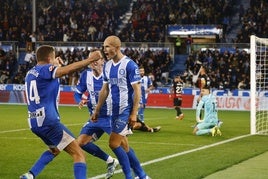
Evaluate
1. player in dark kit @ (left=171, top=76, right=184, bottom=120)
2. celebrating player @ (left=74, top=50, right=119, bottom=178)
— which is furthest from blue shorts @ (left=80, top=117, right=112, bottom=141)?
player in dark kit @ (left=171, top=76, right=184, bottom=120)

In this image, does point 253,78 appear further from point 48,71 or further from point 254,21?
point 254,21

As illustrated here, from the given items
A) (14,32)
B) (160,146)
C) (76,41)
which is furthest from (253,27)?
(160,146)

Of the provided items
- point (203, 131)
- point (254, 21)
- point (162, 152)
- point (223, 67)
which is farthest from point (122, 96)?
point (254, 21)

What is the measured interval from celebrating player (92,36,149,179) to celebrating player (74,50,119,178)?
36 cm

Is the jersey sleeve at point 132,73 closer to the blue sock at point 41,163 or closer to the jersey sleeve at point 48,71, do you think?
the jersey sleeve at point 48,71

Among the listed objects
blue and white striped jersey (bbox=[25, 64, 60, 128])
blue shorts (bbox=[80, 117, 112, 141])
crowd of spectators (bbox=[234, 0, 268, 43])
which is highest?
crowd of spectators (bbox=[234, 0, 268, 43])

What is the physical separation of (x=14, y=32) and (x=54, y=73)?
38.1 metres

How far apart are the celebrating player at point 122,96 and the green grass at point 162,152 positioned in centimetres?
112

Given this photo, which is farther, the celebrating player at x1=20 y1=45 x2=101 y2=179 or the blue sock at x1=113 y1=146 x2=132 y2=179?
the blue sock at x1=113 y1=146 x2=132 y2=179

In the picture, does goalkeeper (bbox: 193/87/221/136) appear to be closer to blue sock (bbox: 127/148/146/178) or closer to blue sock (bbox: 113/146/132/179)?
blue sock (bbox: 127/148/146/178)

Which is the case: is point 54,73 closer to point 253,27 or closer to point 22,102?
point 22,102

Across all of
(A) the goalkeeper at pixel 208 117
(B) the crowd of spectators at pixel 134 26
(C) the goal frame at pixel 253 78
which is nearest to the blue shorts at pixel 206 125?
(A) the goalkeeper at pixel 208 117

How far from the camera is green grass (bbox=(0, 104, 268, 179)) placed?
1077 cm

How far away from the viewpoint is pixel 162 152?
1363cm
